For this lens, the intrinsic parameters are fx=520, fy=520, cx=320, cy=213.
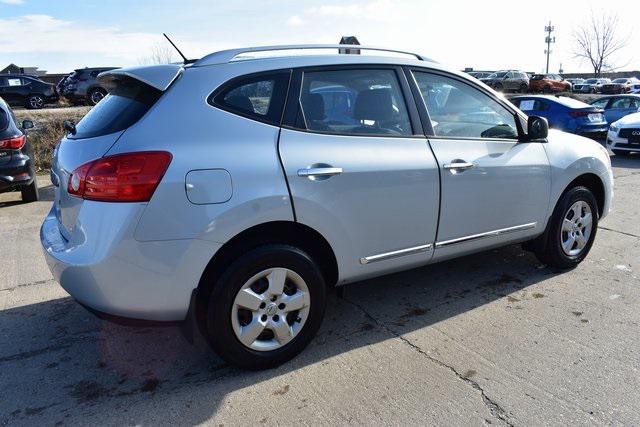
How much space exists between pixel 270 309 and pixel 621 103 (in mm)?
17379

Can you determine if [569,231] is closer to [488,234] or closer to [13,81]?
[488,234]

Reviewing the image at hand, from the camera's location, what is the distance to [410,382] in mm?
2900

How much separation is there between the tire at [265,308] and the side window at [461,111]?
1417 mm

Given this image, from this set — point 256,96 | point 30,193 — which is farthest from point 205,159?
point 30,193

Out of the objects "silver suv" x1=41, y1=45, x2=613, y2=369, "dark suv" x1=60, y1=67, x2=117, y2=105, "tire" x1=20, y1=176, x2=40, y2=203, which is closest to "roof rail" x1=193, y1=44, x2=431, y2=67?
"silver suv" x1=41, y1=45, x2=613, y2=369

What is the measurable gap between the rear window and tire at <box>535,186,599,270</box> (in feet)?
10.8

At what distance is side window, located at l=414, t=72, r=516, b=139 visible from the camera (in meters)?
3.61

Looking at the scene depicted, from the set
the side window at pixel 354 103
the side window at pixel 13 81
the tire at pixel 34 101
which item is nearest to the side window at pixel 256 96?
the side window at pixel 354 103

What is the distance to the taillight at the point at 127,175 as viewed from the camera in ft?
8.36

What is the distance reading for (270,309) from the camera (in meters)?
2.94

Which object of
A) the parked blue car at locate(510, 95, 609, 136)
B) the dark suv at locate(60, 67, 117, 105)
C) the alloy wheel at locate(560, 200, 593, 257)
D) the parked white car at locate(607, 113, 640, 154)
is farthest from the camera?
the dark suv at locate(60, 67, 117, 105)

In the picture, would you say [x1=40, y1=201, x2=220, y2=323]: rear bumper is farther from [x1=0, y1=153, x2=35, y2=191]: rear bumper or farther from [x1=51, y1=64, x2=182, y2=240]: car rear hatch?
[x1=0, y1=153, x2=35, y2=191]: rear bumper

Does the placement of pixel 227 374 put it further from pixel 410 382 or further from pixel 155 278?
pixel 410 382

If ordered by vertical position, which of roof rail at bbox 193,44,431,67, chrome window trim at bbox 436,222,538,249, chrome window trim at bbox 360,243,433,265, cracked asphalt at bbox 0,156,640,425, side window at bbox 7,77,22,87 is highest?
side window at bbox 7,77,22,87
